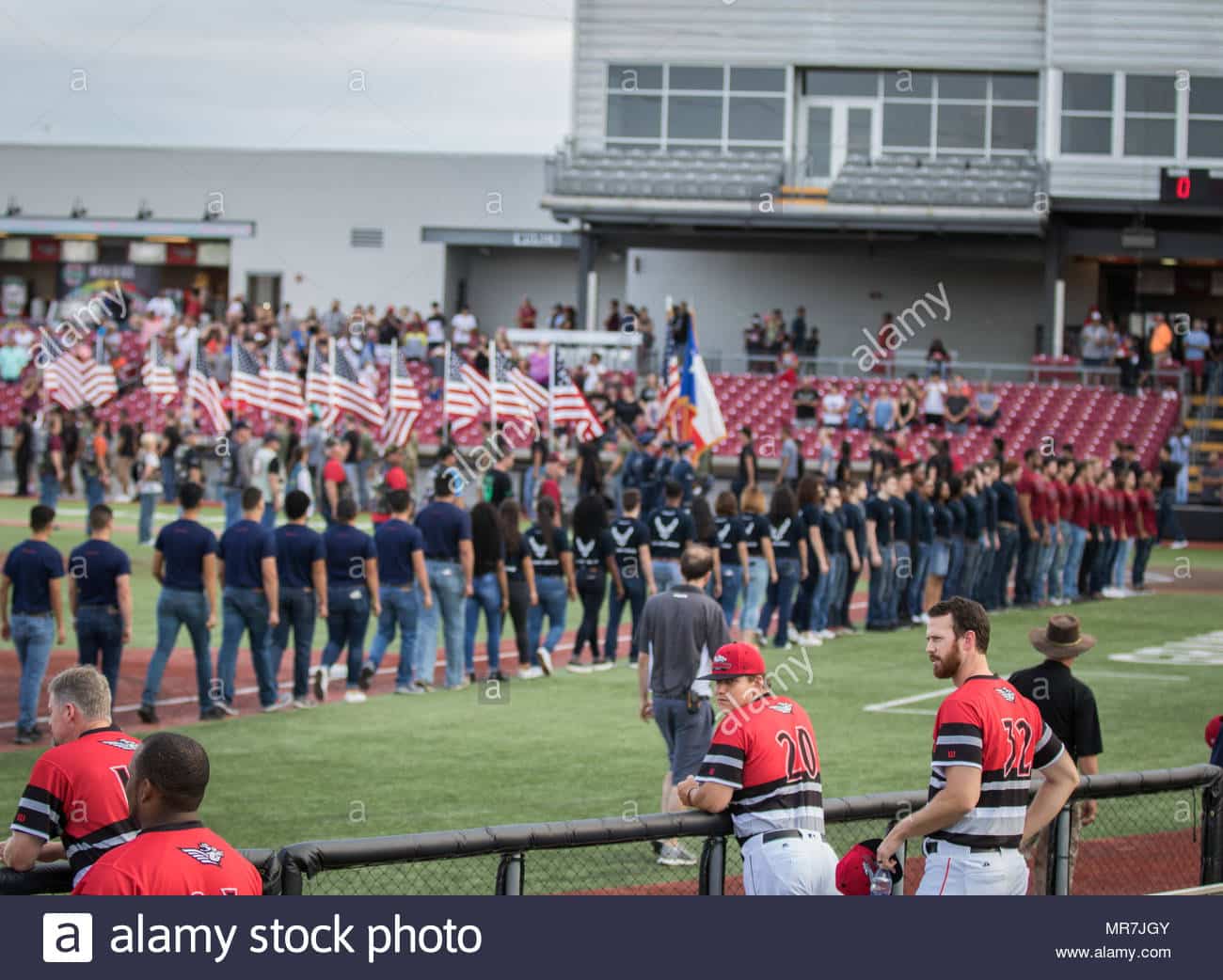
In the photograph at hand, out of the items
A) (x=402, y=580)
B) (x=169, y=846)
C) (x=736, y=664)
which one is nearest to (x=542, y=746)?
(x=402, y=580)

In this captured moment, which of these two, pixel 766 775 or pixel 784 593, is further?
pixel 784 593

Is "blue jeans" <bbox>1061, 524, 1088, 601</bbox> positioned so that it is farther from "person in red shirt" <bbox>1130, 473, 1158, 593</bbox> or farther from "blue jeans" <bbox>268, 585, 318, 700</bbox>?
"blue jeans" <bbox>268, 585, 318, 700</bbox>

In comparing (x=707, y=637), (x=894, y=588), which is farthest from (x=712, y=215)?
Result: (x=707, y=637)

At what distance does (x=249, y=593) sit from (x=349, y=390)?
653 inches

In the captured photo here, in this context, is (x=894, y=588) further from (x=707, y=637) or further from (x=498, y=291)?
(x=498, y=291)

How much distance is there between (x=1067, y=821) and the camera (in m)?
7.80

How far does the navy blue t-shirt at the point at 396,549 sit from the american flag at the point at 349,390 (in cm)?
1528

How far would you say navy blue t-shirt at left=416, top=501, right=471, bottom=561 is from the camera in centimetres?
1688

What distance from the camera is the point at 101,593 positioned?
1424 cm

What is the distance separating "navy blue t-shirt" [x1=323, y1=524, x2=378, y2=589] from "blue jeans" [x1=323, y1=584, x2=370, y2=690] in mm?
80

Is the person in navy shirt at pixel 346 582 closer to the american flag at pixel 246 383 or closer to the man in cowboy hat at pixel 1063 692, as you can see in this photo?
the man in cowboy hat at pixel 1063 692

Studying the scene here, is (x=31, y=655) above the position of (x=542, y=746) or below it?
above

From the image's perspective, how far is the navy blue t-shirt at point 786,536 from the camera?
20.1 m

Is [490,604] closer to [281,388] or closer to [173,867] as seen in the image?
[173,867]
